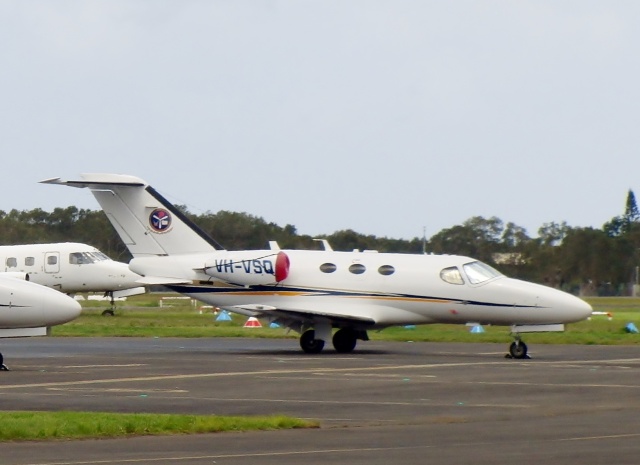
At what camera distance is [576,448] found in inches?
575

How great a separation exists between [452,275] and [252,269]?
496cm

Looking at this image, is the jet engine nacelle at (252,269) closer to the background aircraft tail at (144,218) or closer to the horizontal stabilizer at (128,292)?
the background aircraft tail at (144,218)

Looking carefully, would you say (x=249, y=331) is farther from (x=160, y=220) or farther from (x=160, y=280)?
(x=160, y=280)

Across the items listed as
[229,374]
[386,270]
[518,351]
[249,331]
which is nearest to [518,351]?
[518,351]

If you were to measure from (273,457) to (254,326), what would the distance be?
35585 millimetres

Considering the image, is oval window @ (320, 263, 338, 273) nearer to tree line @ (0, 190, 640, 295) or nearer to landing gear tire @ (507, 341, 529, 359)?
landing gear tire @ (507, 341, 529, 359)

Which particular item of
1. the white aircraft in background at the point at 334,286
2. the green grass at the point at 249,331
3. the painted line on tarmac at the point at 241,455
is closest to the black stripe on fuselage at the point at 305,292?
the white aircraft in background at the point at 334,286

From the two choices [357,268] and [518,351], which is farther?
[357,268]

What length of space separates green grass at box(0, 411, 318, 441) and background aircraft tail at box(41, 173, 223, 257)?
666 inches

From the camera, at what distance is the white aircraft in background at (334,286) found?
32406 mm

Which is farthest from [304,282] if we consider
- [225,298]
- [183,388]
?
[183,388]

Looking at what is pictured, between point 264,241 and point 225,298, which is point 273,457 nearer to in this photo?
point 225,298

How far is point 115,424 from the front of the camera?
652 inches

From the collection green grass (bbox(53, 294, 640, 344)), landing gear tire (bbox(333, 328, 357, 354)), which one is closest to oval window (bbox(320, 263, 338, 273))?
landing gear tire (bbox(333, 328, 357, 354))
